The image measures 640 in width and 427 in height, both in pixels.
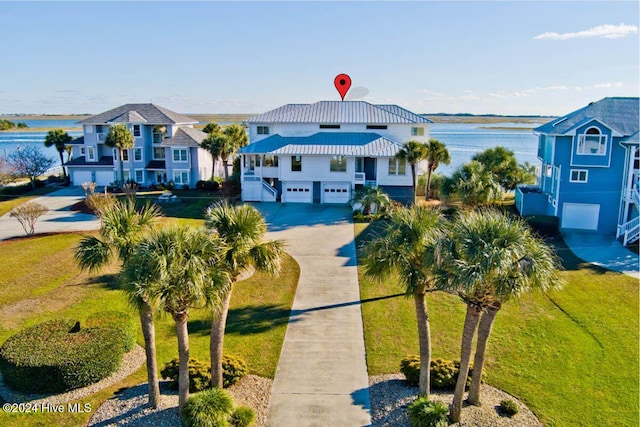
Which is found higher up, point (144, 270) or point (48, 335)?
point (144, 270)

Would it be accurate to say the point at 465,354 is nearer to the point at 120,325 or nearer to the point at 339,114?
the point at 120,325

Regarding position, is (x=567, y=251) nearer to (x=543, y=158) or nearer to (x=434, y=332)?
(x=543, y=158)

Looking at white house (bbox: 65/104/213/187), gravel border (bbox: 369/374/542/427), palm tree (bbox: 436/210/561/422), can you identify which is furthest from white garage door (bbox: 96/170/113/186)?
palm tree (bbox: 436/210/561/422)

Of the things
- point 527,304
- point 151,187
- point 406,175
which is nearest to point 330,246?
point 527,304

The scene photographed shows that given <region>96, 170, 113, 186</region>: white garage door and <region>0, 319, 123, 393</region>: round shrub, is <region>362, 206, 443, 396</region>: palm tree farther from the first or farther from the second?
<region>96, 170, 113, 186</region>: white garage door

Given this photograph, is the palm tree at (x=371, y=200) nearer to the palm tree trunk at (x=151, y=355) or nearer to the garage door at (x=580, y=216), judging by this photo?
the garage door at (x=580, y=216)

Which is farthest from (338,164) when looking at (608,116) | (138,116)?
(138,116)


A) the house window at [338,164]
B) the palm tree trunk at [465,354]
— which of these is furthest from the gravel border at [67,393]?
the house window at [338,164]
